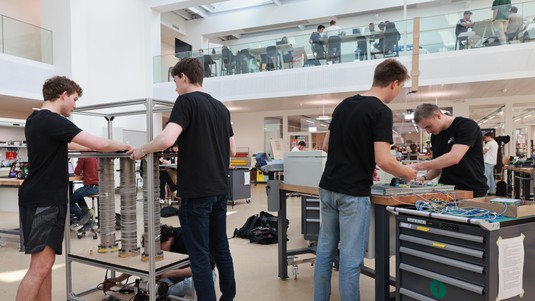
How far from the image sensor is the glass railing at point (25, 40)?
333 inches

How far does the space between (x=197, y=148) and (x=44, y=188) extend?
2.88 feet

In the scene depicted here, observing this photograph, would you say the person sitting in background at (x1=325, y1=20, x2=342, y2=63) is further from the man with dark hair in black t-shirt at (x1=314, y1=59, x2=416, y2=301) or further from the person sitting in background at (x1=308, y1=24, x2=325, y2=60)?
the man with dark hair in black t-shirt at (x1=314, y1=59, x2=416, y2=301)

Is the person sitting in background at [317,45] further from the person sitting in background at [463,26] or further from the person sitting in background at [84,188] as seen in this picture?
the person sitting in background at [84,188]

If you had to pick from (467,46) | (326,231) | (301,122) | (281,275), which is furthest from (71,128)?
(301,122)

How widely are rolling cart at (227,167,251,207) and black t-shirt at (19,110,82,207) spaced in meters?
5.32

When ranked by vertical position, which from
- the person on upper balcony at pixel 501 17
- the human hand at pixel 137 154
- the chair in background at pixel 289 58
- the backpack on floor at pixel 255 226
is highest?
the person on upper balcony at pixel 501 17

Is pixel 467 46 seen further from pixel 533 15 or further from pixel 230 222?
pixel 230 222

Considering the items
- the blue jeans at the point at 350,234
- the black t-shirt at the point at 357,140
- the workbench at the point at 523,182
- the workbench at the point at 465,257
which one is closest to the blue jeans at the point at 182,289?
the blue jeans at the point at 350,234

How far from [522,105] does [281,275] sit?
36.5 ft

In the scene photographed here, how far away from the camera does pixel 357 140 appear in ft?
6.17

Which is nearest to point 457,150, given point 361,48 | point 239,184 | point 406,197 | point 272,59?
point 406,197

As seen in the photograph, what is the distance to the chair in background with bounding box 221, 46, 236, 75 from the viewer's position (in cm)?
1145

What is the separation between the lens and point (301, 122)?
46.6 feet

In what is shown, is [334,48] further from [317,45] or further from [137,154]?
[137,154]
